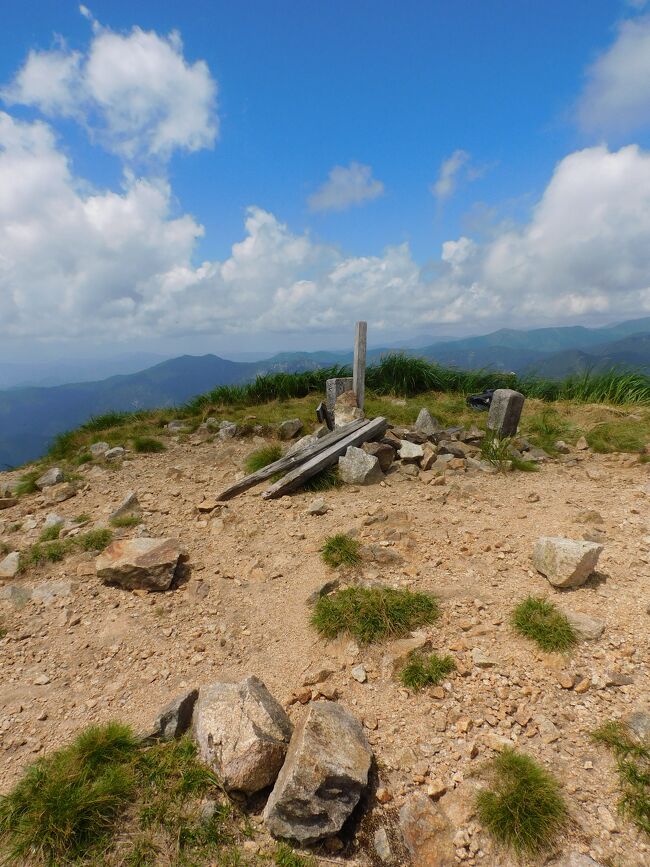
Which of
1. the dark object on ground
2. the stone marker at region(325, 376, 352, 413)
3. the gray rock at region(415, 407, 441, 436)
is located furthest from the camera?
the dark object on ground

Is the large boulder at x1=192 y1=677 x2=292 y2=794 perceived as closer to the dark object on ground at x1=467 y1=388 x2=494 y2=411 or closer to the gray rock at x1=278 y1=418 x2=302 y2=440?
the gray rock at x1=278 y1=418 x2=302 y2=440

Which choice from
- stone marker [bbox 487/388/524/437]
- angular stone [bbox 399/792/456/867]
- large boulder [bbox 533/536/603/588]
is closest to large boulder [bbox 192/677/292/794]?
angular stone [bbox 399/792/456/867]

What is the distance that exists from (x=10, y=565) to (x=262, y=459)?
156 inches

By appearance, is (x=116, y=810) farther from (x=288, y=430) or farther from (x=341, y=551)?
(x=288, y=430)

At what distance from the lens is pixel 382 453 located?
745cm

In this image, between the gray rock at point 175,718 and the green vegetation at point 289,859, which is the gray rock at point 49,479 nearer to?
the gray rock at point 175,718

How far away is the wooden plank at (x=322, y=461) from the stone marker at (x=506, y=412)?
101 inches

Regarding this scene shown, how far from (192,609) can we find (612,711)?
12.4ft

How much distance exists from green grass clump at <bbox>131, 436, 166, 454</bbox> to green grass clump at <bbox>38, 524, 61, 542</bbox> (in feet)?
10.2

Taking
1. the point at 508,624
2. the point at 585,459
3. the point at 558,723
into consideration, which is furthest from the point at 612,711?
the point at 585,459

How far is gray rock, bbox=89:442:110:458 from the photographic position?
30.2 ft

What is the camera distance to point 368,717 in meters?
3.09

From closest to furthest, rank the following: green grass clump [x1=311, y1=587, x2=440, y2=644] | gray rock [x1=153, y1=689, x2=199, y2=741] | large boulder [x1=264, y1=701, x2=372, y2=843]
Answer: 1. large boulder [x1=264, y1=701, x2=372, y2=843]
2. gray rock [x1=153, y1=689, x2=199, y2=741]
3. green grass clump [x1=311, y1=587, x2=440, y2=644]

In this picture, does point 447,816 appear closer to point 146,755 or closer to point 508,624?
point 508,624
